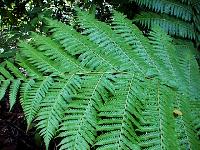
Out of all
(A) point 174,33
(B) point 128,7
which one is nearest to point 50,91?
(A) point 174,33

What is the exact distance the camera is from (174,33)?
2670mm

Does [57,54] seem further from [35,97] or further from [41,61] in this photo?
[35,97]

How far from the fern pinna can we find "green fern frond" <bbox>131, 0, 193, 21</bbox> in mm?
694

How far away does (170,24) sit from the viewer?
106 inches

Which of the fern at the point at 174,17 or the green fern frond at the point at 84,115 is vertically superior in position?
the fern at the point at 174,17

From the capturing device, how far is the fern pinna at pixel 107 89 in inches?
62.2

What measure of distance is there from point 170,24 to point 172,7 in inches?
6.3

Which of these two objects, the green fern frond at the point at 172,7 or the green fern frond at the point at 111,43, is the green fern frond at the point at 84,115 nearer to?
the green fern frond at the point at 111,43

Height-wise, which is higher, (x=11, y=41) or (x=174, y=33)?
(x=174, y=33)

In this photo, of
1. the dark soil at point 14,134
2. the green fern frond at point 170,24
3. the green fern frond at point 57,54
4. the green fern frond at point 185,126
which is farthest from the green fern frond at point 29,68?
the dark soil at point 14,134

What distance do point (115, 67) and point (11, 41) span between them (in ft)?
4.70

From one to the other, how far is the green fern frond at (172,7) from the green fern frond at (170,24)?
0.05 m

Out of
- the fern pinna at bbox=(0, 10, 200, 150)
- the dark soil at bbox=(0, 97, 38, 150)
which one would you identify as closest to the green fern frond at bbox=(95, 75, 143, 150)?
the fern pinna at bbox=(0, 10, 200, 150)

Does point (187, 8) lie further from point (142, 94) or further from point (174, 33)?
point (142, 94)
